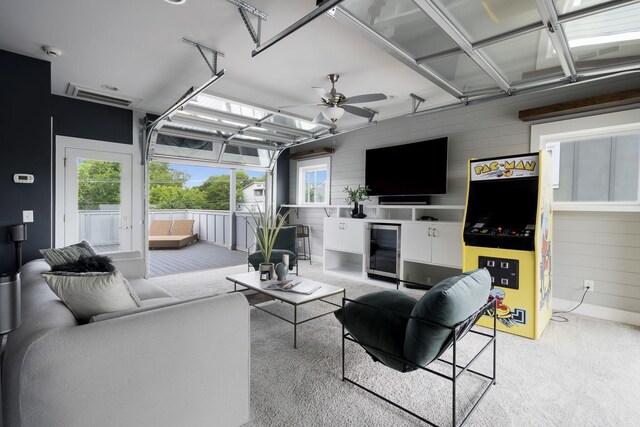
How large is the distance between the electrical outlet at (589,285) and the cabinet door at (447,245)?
1285mm

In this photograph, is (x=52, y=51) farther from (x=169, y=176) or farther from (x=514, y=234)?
(x=169, y=176)

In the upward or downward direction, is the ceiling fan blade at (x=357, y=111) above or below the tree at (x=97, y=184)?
above

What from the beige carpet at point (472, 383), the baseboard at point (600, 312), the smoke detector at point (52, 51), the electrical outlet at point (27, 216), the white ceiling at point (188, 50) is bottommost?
the beige carpet at point (472, 383)

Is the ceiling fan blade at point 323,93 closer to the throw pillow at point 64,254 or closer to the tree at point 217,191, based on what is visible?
the throw pillow at point 64,254

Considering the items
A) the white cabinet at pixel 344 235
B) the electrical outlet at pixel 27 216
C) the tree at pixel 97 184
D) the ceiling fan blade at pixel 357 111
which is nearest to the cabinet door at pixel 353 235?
the white cabinet at pixel 344 235

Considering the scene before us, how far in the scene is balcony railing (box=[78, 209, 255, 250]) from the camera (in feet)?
14.8

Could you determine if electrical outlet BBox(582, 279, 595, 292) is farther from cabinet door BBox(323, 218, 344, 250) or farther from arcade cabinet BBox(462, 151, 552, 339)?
cabinet door BBox(323, 218, 344, 250)

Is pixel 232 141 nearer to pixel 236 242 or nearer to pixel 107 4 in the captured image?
pixel 236 242

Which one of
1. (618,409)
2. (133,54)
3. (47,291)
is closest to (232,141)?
(133,54)

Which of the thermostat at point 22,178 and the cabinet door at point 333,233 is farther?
the cabinet door at point 333,233

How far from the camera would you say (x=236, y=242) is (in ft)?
26.4

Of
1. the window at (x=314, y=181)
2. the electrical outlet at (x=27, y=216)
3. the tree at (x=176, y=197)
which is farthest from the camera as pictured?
the tree at (x=176, y=197)

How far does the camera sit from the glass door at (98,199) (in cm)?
430

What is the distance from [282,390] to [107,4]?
3109 mm
